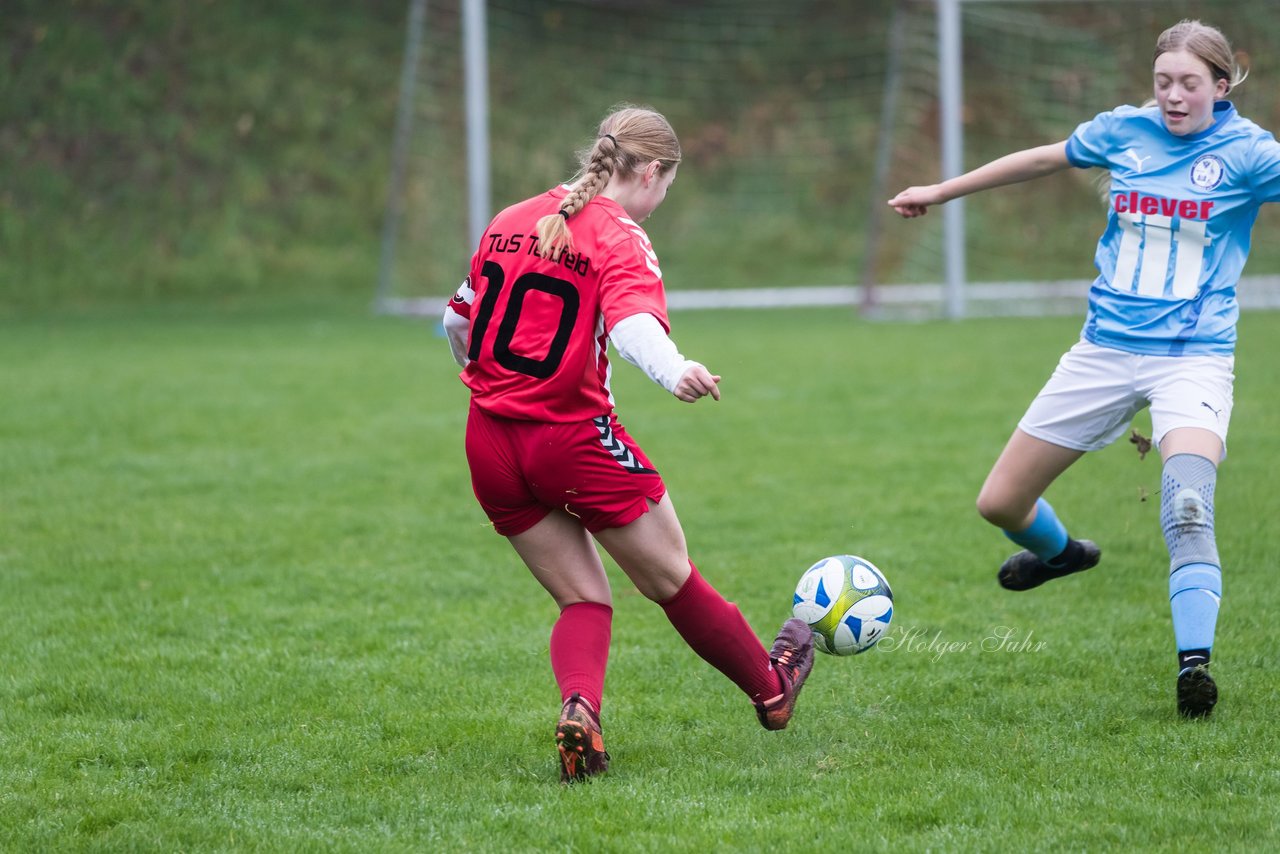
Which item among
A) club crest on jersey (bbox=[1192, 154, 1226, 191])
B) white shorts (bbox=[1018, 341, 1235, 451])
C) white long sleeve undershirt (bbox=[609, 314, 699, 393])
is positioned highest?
club crest on jersey (bbox=[1192, 154, 1226, 191])

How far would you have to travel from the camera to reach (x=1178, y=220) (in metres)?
4.25

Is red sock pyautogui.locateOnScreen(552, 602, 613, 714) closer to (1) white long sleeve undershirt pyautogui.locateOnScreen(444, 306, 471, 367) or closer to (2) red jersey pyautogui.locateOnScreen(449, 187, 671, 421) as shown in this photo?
(2) red jersey pyautogui.locateOnScreen(449, 187, 671, 421)

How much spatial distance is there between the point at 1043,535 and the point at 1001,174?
4.14ft

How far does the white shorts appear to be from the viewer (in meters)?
Answer: 4.17

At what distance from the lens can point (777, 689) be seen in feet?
12.9

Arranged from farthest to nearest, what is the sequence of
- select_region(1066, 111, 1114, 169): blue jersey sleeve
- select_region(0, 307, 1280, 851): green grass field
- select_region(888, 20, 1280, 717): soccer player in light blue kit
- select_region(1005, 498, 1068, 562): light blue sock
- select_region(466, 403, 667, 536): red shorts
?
1. select_region(1005, 498, 1068, 562): light blue sock
2. select_region(1066, 111, 1114, 169): blue jersey sleeve
3. select_region(888, 20, 1280, 717): soccer player in light blue kit
4. select_region(466, 403, 667, 536): red shorts
5. select_region(0, 307, 1280, 851): green grass field

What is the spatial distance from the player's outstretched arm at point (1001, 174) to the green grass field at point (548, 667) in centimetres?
151

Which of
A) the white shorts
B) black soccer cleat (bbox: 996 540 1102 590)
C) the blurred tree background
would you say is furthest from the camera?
the blurred tree background

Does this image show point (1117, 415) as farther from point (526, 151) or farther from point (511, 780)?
point (526, 151)

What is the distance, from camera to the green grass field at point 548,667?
3445 millimetres

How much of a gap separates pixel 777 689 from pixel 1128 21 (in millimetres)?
15177

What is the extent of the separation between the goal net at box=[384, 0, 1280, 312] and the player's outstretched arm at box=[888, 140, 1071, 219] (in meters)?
11.7

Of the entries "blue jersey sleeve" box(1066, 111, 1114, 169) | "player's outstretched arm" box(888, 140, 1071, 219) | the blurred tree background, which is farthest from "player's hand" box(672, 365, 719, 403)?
the blurred tree background

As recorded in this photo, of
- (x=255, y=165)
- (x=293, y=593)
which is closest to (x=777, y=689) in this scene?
(x=293, y=593)
